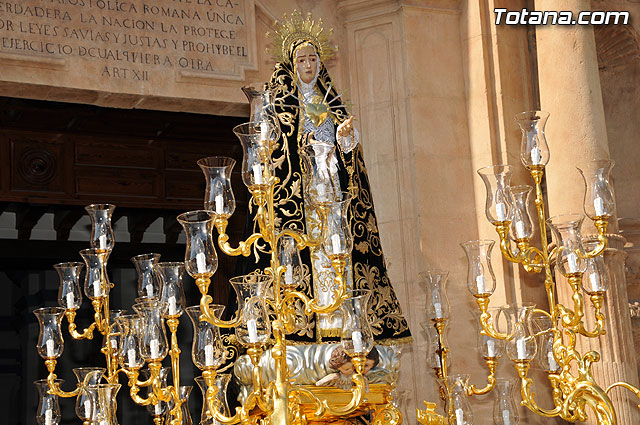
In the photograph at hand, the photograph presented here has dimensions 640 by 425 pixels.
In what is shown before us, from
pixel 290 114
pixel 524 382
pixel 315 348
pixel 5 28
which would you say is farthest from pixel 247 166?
pixel 5 28

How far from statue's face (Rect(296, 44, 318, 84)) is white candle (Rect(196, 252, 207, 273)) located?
2.47 m

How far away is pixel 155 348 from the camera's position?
13.8 ft

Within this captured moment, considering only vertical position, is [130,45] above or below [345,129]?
above

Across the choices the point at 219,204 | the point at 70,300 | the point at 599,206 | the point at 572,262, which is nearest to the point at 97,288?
the point at 70,300

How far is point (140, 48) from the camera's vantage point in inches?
288

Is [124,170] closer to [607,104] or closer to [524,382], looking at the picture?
[607,104]

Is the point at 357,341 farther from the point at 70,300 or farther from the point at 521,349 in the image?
the point at 70,300

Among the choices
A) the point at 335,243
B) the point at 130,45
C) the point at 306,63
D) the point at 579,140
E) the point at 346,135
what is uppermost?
the point at 130,45

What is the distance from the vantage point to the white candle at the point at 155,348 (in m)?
4.21

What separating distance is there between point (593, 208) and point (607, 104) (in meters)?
4.06

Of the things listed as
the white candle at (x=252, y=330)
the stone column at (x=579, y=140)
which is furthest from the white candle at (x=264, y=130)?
the stone column at (x=579, y=140)

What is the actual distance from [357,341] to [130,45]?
13.9 feet

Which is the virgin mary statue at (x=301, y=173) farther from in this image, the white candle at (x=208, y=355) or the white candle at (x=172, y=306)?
the white candle at (x=208, y=355)

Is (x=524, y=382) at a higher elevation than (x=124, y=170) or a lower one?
lower
